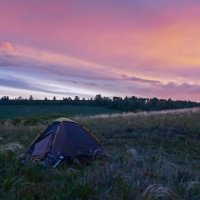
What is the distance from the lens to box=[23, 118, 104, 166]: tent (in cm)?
1612

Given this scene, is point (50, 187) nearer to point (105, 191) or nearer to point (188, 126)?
point (105, 191)

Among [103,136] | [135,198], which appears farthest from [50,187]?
[103,136]

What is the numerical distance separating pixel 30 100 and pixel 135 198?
57.6m

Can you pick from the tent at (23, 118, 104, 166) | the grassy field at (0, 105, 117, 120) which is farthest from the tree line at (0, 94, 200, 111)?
the tent at (23, 118, 104, 166)

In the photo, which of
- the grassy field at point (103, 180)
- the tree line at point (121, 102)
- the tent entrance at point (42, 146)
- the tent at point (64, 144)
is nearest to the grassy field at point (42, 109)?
the tree line at point (121, 102)

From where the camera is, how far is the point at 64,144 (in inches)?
661

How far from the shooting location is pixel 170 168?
12609 mm

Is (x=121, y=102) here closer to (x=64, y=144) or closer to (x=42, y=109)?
(x=42, y=109)

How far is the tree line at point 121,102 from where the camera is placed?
188ft

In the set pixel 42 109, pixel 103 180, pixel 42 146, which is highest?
pixel 42 109

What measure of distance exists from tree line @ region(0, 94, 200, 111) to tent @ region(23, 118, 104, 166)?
3765cm

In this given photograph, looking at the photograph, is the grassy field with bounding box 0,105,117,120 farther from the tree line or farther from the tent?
the tent

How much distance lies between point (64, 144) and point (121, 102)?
43515 mm

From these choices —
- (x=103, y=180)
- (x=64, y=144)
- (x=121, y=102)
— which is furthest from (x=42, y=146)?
(x=121, y=102)
